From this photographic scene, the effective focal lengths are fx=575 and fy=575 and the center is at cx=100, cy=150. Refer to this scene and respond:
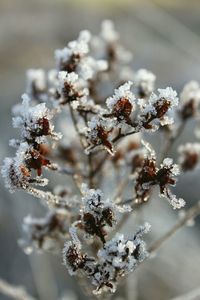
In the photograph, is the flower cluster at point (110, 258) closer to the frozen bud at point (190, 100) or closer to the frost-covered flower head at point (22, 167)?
the frost-covered flower head at point (22, 167)

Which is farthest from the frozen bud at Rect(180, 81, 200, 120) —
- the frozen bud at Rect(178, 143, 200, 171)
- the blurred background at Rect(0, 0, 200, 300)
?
the blurred background at Rect(0, 0, 200, 300)

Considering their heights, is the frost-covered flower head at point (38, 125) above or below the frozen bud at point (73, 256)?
above

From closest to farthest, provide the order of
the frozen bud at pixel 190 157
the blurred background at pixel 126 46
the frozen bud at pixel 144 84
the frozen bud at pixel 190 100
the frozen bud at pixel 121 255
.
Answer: the frozen bud at pixel 121 255 → the frozen bud at pixel 144 84 → the frozen bud at pixel 190 100 → the frozen bud at pixel 190 157 → the blurred background at pixel 126 46

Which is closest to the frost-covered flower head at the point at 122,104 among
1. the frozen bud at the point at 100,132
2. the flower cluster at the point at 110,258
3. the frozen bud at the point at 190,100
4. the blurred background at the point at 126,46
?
the frozen bud at the point at 100,132

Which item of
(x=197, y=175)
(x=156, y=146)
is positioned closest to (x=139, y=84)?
(x=197, y=175)

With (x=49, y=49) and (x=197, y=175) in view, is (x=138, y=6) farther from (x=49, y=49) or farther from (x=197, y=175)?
(x=197, y=175)

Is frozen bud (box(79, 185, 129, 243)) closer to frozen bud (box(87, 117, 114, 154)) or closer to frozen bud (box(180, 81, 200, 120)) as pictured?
frozen bud (box(87, 117, 114, 154))
